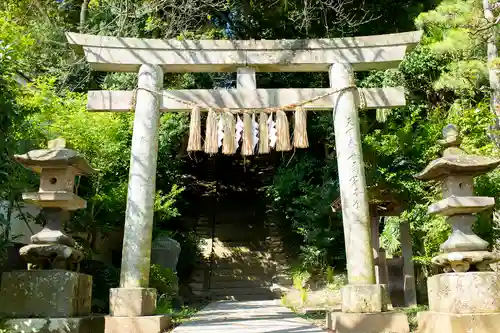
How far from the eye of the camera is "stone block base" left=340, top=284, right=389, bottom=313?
5.67 m

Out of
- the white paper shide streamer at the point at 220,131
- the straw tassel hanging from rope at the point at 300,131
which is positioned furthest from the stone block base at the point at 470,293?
the white paper shide streamer at the point at 220,131

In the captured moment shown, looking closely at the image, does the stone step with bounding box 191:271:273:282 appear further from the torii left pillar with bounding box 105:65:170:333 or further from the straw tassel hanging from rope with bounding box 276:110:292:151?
the straw tassel hanging from rope with bounding box 276:110:292:151

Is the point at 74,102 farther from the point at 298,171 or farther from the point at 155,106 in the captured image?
the point at 298,171

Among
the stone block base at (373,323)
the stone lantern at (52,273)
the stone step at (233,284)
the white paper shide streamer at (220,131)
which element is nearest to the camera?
the stone lantern at (52,273)

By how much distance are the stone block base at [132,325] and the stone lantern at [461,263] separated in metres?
3.41

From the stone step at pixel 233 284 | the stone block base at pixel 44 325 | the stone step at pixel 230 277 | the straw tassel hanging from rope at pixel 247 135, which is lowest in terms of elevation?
the stone step at pixel 233 284

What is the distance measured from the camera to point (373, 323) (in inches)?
218

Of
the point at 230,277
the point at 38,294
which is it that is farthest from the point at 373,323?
the point at 230,277

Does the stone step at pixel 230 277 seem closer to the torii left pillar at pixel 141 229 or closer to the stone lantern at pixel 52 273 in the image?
the torii left pillar at pixel 141 229

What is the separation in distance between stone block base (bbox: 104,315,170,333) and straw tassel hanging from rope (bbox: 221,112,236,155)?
2600 millimetres

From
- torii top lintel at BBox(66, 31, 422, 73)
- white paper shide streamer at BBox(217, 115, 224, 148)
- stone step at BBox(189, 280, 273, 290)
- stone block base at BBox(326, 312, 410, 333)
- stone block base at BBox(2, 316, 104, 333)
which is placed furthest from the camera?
stone step at BBox(189, 280, 273, 290)

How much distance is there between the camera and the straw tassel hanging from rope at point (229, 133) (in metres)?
6.47

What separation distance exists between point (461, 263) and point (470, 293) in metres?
0.35

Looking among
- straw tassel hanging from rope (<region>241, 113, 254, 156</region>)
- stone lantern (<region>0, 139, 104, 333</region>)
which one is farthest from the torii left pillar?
straw tassel hanging from rope (<region>241, 113, 254, 156</region>)
